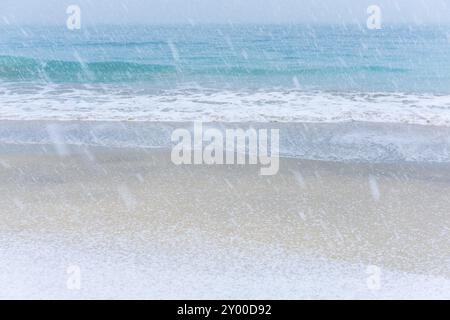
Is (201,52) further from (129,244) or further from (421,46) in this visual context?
(129,244)

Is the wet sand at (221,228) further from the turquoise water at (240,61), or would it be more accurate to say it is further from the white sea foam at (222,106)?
the turquoise water at (240,61)

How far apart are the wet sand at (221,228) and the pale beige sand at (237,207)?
0.05 feet

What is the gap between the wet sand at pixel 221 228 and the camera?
3863mm

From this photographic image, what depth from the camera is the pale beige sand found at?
4598 mm

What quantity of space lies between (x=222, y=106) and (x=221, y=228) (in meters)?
7.09

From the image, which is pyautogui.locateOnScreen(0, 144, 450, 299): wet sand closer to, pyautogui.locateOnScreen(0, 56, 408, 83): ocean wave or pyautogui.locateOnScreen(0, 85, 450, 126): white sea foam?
pyautogui.locateOnScreen(0, 85, 450, 126): white sea foam

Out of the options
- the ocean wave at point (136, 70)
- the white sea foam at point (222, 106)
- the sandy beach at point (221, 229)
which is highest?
the ocean wave at point (136, 70)

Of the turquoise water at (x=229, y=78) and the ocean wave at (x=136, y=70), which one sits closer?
the turquoise water at (x=229, y=78)

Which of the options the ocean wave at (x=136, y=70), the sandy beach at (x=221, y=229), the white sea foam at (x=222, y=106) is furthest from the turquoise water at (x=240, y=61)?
the sandy beach at (x=221, y=229)

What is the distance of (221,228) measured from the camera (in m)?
4.95

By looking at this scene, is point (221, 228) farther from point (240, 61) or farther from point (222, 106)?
point (240, 61)

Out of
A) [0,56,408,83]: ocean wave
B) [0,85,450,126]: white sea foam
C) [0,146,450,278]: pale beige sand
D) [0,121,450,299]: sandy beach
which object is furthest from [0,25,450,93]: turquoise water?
[0,121,450,299]: sandy beach

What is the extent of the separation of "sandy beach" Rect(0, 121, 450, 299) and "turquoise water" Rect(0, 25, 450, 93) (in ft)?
33.3

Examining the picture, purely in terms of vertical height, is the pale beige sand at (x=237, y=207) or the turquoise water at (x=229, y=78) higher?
the turquoise water at (x=229, y=78)
